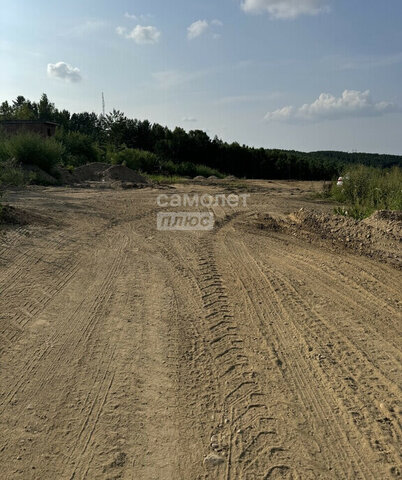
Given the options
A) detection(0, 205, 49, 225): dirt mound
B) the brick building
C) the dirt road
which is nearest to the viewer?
the dirt road

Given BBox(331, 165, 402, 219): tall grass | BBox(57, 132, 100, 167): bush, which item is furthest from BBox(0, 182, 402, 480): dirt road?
BBox(57, 132, 100, 167): bush

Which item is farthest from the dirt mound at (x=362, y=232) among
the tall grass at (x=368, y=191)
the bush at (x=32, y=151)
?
the bush at (x=32, y=151)

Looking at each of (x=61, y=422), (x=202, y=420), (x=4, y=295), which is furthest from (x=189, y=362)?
(x=4, y=295)

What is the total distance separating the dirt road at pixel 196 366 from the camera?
321 centimetres

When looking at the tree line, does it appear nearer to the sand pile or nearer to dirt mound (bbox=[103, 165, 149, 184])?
dirt mound (bbox=[103, 165, 149, 184])

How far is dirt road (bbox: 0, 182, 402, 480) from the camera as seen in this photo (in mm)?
3205

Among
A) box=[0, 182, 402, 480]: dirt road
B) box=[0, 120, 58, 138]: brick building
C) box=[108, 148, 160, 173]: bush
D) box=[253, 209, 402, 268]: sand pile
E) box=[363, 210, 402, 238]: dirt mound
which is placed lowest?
box=[0, 182, 402, 480]: dirt road

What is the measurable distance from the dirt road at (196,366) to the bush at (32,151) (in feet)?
49.9

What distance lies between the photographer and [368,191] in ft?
50.6

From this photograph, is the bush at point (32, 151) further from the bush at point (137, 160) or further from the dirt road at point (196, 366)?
the dirt road at point (196, 366)

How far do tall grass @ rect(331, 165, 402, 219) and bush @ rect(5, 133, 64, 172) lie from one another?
43.2 feet

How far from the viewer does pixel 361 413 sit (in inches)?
147

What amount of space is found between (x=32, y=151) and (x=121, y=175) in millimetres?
5283

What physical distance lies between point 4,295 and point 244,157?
4740cm
